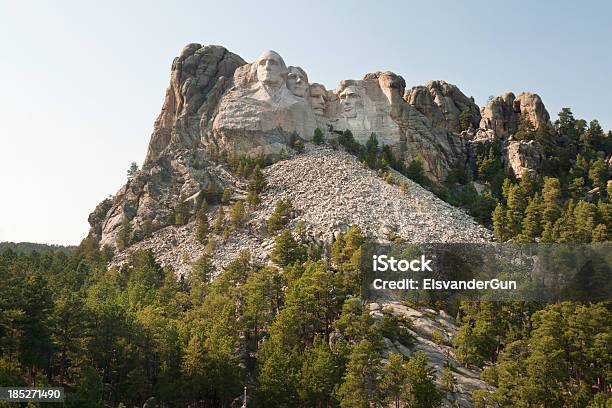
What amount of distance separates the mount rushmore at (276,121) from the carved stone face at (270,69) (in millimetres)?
159

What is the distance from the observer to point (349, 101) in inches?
4139

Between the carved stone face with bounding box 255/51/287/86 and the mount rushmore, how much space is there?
0.16 meters

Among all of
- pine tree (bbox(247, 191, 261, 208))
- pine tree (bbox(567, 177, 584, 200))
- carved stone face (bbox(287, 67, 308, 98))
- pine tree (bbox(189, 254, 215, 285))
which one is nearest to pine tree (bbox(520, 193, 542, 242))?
pine tree (bbox(567, 177, 584, 200))

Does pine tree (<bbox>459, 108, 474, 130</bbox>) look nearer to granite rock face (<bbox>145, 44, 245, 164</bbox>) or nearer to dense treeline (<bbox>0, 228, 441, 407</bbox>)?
granite rock face (<bbox>145, 44, 245, 164</bbox>)

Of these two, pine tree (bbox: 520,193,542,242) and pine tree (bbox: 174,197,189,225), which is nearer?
pine tree (bbox: 520,193,542,242)

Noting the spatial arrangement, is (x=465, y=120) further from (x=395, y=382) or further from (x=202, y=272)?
(x=395, y=382)

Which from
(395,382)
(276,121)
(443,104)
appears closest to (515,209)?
(276,121)

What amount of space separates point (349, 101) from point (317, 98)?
200 inches

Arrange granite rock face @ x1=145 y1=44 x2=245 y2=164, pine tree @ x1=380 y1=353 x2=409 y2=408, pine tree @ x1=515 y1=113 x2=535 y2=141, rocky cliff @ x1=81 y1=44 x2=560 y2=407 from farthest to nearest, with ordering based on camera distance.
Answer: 1. pine tree @ x1=515 y1=113 x2=535 y2=141
2. granite rock face @ x1=145 y1=44 x2=245 y2=164
3. rocky cliff @ x1=81 y1=44 x2=560 y2=407
4. pine tree @ x1=380 y1=353 x2=409 y2=408

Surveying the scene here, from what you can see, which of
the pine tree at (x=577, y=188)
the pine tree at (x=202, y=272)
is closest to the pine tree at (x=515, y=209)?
the pine tree at (x=577, y=188)

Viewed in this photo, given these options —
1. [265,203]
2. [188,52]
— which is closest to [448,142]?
[265,203]

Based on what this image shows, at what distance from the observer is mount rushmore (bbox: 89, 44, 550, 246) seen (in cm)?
8969

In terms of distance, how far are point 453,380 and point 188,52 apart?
74752 millimetres

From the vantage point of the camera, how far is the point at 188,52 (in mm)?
104500
